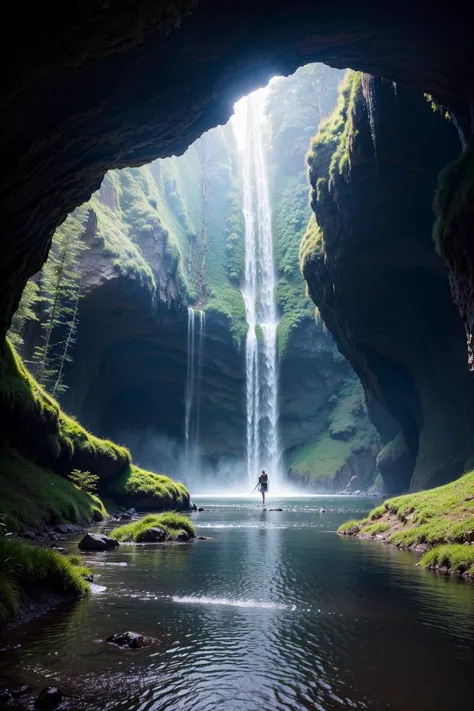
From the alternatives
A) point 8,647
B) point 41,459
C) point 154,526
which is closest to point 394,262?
point 41,459

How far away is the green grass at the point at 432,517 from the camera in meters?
12.8

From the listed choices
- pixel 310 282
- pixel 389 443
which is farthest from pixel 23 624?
pixel 389 443

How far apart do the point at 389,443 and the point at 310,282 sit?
1996 centimetres

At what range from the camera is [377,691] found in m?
4.78

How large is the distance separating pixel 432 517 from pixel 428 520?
145mm

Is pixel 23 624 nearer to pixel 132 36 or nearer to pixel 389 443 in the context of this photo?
pixel 132 36

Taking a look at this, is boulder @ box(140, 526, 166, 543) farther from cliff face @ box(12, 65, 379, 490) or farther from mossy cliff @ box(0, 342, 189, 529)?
cliff face @ box(12, 65, 379, 490)

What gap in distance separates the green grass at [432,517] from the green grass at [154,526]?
20.0 feet

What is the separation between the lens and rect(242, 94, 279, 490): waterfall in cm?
7388

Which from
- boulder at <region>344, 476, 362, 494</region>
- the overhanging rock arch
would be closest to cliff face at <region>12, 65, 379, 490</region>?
boulder at <region>344, 476, 362, 494</region>

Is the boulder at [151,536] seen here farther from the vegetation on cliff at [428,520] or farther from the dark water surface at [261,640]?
the vegetation on cliff at [428,520]

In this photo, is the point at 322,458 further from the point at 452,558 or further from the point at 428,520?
the point at 452,558

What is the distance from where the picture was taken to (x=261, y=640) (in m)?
6.43

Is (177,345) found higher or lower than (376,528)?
higher
